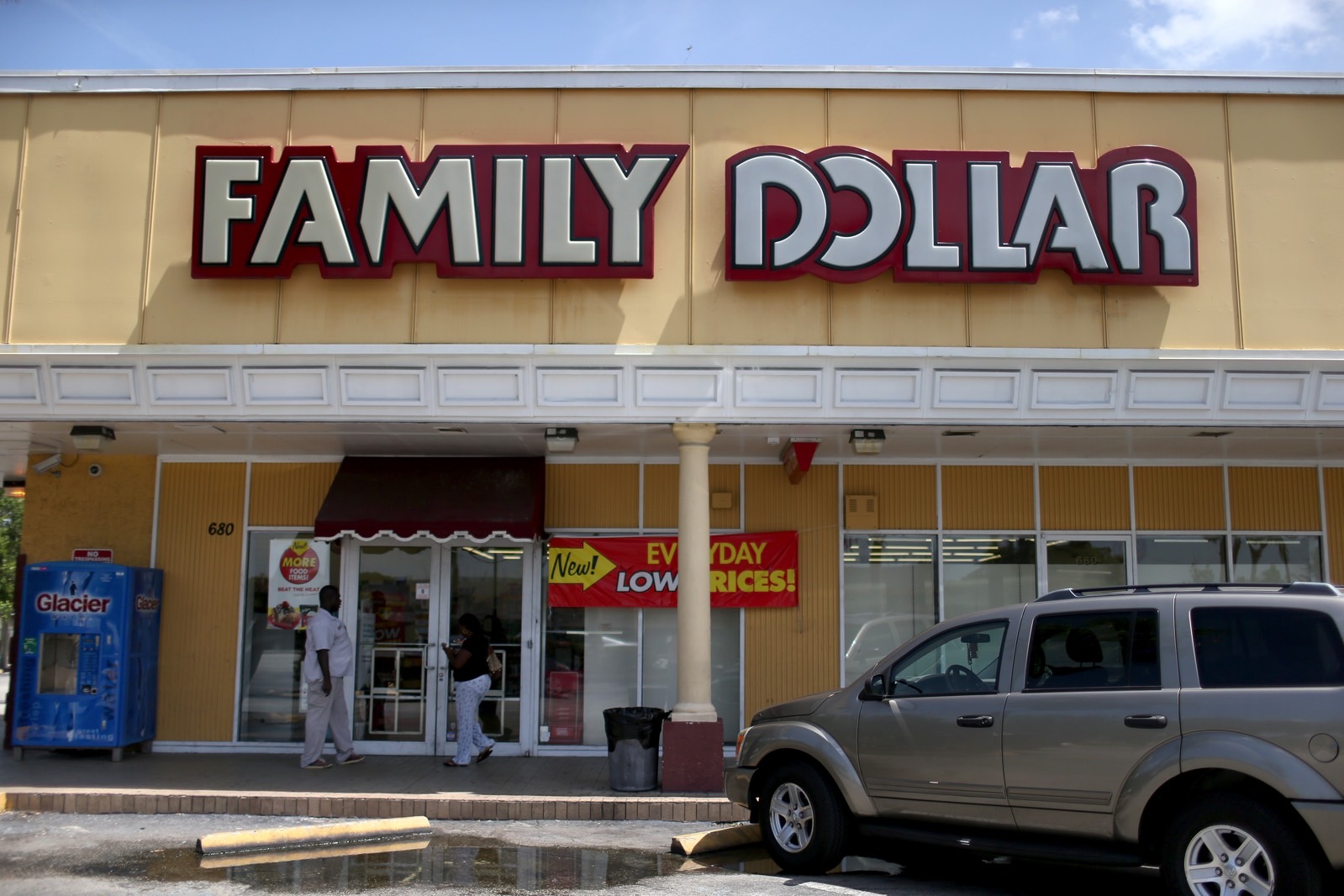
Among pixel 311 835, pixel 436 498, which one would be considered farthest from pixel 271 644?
pixel 311 835

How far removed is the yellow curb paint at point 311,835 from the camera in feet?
29.6

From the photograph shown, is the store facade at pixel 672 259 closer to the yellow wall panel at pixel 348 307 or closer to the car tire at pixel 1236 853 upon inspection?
the yellow wall panel at pixel 348 307

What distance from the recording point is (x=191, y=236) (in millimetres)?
12078

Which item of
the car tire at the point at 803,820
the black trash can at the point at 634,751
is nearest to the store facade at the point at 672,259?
the black trash can at the point at 634,751

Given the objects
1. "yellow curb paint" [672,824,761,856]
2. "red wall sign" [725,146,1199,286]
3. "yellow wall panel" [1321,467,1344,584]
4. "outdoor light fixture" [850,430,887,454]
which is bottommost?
"yellow curb paint" [672,824,761,856]

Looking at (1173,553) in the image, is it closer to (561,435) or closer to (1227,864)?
(561,435)

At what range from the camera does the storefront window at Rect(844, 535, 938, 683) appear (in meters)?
14.0

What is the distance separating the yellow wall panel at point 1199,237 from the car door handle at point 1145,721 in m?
5.81

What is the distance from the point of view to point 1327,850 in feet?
20.2

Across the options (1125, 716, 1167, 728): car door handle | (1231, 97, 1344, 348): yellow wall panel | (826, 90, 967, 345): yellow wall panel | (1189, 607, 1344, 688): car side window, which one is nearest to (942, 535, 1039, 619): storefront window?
(826, 90, 967, 345): yellow wall panel

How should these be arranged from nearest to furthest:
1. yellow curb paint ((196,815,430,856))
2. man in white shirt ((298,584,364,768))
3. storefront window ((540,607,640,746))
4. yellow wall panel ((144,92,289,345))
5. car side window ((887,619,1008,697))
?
car side window ((887,619,1008,697))
yellow curb paint ((196,815,430,856))
yellow wall panel ((144,92,289,345))
man in white shirt ((298,584,364,768))
storefront window ((540,607,640,746))

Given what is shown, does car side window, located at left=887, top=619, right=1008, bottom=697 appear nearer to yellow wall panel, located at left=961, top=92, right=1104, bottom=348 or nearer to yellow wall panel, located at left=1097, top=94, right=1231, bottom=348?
yellow wall panel, located at left=961, top=92, right=1104, bottom=348

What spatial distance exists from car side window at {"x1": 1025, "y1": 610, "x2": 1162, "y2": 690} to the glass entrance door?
761 cm

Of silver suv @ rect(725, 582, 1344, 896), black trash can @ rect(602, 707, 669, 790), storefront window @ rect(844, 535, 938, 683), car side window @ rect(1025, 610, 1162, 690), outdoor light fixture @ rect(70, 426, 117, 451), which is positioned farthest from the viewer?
storefront window @ rect(844, 535, 938, 683)
